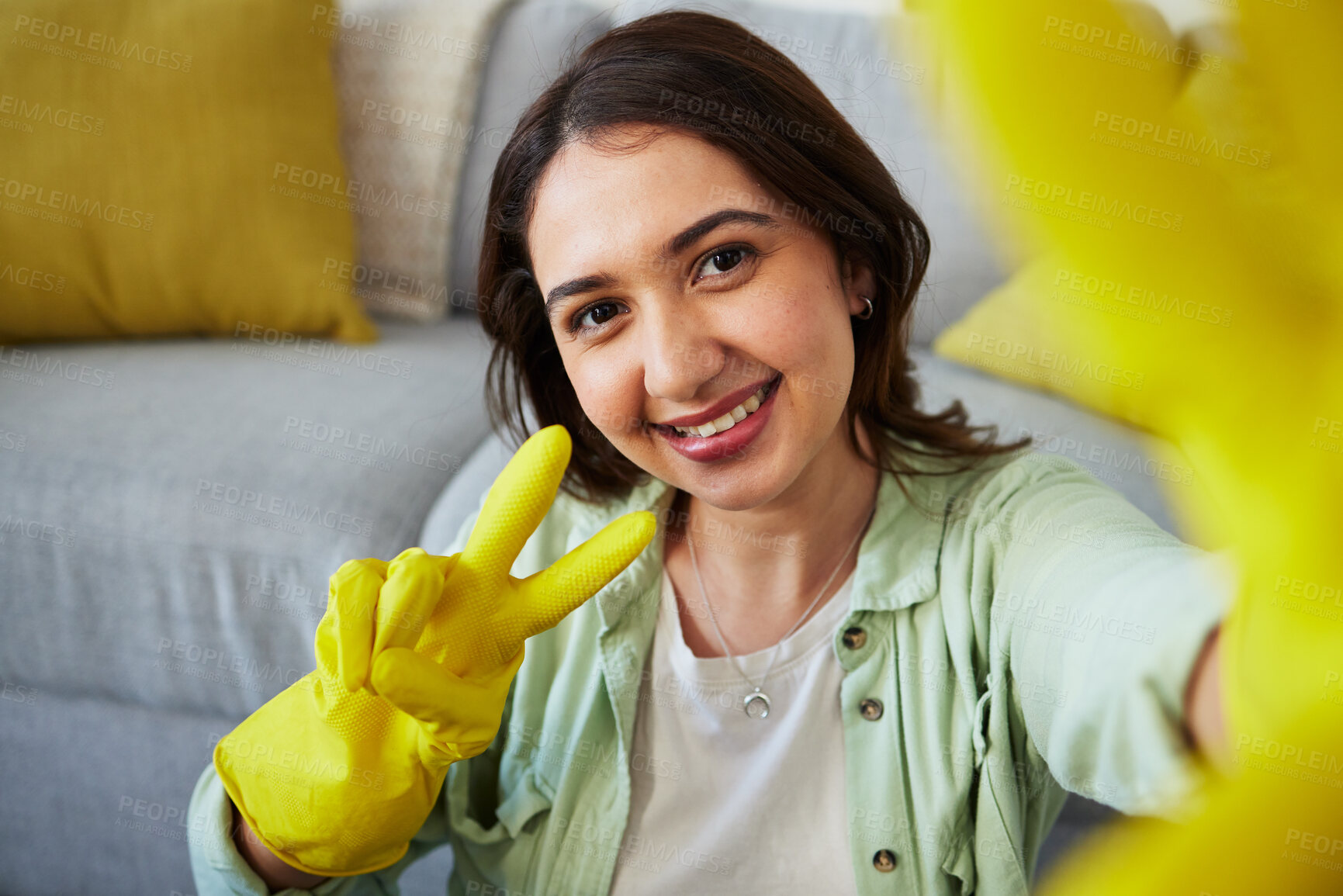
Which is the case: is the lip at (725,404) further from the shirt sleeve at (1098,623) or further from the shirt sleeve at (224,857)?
the shirt sleeve at (224,857)

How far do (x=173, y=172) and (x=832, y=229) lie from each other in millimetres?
1099

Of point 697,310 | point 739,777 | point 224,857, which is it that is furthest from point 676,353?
point 224,857

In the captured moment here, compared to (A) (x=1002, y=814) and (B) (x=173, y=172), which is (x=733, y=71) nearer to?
(A) (x=1002, y=814)

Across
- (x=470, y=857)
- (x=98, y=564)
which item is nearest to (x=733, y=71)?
(x=470, y=857)

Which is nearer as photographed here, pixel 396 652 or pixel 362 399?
pixel 396 652

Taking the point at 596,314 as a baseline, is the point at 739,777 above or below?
below

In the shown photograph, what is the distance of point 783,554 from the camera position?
0.85m

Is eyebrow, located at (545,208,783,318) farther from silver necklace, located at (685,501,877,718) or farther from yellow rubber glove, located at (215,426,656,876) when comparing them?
silver necklace, located at (685,501,877,718)

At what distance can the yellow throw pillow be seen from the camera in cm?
137

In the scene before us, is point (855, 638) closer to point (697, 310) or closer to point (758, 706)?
point (758, 706)

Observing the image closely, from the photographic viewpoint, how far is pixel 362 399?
133 cm

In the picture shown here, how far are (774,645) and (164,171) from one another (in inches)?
45.6

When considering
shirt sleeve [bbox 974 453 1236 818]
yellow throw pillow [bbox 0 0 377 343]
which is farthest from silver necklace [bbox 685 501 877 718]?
yellow throw pillow [bbox 0 0 377 343]

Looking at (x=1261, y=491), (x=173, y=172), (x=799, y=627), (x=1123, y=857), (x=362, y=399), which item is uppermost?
(x=1261, y=491)
